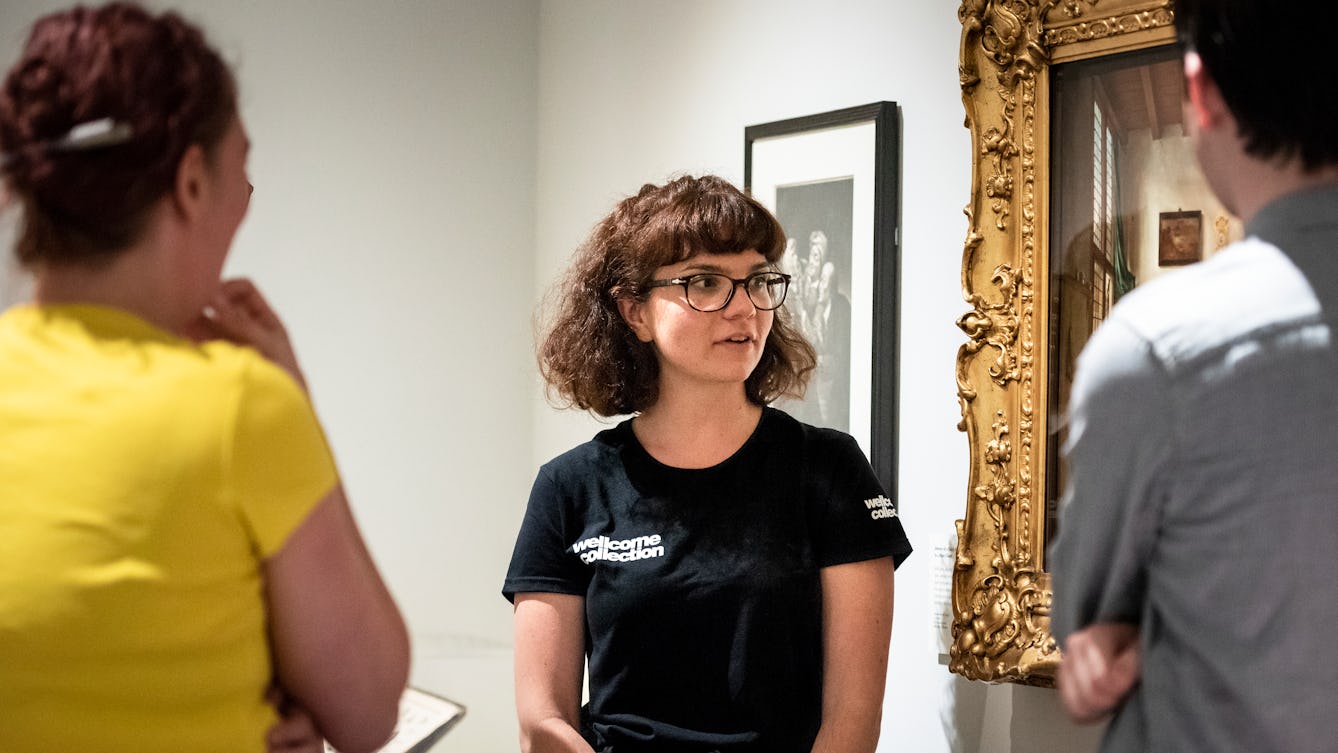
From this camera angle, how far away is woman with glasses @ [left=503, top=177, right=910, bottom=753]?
5.89 ft

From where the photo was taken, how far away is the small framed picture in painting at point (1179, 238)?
68.6 inches

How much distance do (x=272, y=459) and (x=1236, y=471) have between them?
69 centimetres

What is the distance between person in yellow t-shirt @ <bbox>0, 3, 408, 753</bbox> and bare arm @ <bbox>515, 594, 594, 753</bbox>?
2.92 feet

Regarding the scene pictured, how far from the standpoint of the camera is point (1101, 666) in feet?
2.99

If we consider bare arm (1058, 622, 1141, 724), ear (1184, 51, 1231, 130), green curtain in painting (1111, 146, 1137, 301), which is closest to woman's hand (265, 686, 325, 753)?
bare arm (1058, 622, 1141, 724)

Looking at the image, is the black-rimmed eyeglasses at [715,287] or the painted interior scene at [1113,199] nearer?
the painted interior scene at [1113,199]

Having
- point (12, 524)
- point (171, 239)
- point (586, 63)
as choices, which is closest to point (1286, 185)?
point (171, 239)

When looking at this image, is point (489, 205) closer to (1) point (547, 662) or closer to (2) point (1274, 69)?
(1) point (547, 662)

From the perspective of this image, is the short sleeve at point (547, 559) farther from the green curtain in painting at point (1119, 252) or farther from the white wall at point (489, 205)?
the green curtain in painting at point (1119, 252)

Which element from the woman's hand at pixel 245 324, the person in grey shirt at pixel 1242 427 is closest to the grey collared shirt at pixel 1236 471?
the person in grey shirt at pixel 1242 427

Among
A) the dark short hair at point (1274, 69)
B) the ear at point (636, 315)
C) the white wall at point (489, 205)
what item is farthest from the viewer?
the white wall at point (489, 205)

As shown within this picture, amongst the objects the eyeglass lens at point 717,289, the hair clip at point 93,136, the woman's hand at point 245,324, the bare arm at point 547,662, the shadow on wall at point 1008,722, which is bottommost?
the shadow on wall at point 1008,722

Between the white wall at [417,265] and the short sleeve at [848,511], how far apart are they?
113 cm

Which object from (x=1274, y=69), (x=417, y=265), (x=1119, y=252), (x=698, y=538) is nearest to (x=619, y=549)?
(x=698, y=538)
